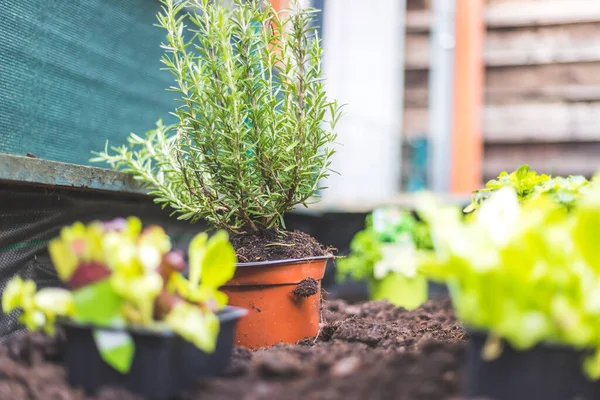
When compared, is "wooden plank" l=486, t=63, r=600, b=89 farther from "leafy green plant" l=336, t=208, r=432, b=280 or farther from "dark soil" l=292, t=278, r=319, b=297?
"dark soil" l=292, t=278, r=319, b=297

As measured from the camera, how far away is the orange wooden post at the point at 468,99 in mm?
3320

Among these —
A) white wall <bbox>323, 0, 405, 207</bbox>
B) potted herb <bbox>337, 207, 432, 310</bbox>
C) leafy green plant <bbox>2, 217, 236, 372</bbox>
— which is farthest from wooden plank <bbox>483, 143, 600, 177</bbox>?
leafy green plant <bbox>2, 217, 236, 372</bbox>

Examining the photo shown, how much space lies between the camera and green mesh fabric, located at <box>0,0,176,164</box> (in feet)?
4.26

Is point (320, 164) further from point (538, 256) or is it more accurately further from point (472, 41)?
point (472, 41)

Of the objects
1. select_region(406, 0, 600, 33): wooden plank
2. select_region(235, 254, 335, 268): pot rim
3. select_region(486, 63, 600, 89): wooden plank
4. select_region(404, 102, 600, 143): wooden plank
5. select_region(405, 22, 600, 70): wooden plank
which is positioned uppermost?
select_region(406, 0, 600, 33): wooden plank

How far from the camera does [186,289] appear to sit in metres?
0.70

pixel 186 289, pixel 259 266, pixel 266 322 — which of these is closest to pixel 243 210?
pixel 259 266

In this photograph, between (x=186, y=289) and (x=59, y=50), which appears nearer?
(x=186, y=289)

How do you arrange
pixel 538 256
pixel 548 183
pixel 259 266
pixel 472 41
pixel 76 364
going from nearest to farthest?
pixel 538 256 → pixel 76 364 → pixel 548 183 → pixel 259 266 → pixel 472 41

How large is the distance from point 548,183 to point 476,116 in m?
2.48

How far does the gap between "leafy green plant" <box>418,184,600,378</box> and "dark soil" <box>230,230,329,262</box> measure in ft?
1.90

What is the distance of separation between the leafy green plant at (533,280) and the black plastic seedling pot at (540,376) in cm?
1

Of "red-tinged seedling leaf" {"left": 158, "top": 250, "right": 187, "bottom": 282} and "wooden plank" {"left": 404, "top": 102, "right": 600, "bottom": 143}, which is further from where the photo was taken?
"wooden plank" {"left": 404, "top": 102, "right": 600, "bottom": 143}

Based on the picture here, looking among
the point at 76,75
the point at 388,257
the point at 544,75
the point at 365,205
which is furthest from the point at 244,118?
the point at 544,75
